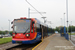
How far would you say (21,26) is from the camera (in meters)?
13.7

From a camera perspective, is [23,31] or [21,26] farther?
[21,26]

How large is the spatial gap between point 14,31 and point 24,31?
120 centimetres

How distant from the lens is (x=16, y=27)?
13852 mm

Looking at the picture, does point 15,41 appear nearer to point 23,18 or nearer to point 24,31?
point 24,31

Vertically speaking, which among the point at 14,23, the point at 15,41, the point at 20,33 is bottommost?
the point at 15,41

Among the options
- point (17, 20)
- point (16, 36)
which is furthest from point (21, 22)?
point (16, 36)

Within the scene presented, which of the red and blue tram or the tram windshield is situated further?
the tram windshield

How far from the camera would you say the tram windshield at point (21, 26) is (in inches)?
534

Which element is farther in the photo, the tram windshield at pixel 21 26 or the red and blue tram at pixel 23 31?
the tram windshield at pixel 21 26

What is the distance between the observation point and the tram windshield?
44.5 feet

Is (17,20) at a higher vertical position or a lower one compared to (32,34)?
higher

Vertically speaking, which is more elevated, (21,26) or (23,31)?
(21,26)

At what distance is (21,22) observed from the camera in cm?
1400

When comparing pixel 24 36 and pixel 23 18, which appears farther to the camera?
pixel 23 18
